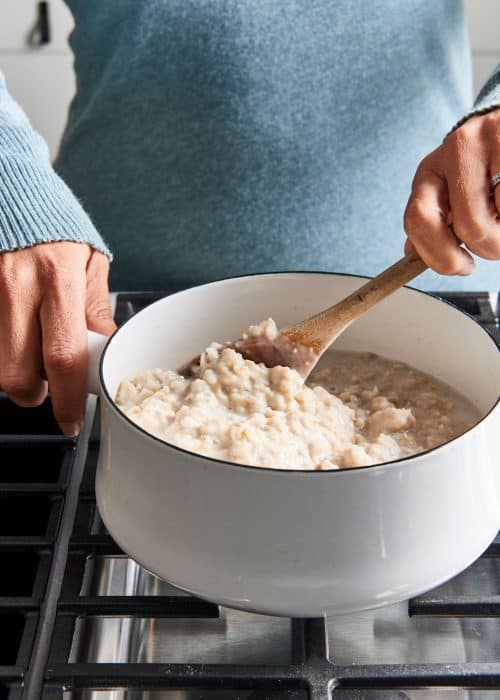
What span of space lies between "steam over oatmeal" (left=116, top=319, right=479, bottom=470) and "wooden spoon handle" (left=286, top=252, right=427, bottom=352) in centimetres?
3

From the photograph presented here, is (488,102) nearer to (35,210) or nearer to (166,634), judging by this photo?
(35,210)

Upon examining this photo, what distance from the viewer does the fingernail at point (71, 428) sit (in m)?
0.74

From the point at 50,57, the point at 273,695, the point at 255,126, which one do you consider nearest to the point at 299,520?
the point at 273,695

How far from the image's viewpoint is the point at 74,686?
1.73 ft

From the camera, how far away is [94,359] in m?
0.69

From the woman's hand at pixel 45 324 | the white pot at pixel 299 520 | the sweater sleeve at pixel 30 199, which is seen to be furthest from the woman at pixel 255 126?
the white pot at pixel 299 520

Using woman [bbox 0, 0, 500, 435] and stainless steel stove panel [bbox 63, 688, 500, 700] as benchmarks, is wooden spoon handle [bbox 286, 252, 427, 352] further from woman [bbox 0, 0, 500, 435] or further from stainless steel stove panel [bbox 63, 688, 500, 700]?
woman [bbox 0, 0, 500, 435]

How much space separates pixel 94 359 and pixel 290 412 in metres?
0.16

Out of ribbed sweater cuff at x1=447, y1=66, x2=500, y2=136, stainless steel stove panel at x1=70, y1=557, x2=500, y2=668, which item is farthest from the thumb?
ribbed sweater cuff at x1=447, y1=66, x2=500, y2=136

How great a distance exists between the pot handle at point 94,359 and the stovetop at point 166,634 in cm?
7

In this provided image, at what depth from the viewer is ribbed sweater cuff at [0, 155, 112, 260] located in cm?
78

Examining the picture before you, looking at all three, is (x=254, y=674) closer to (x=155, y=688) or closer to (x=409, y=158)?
(x=155, y=688)

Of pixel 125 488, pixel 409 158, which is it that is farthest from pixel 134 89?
pixel 125 488

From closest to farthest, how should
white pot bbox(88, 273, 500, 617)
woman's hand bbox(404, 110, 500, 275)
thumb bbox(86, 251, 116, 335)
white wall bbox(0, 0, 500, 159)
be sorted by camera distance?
white pot bbox(88, 273, 500, 617)
woman's hand bbox(404, 110, 500, 275)
thumb bbox(86, 251, 116, 335)
white wall bbox(0, 0, 500, 159)
